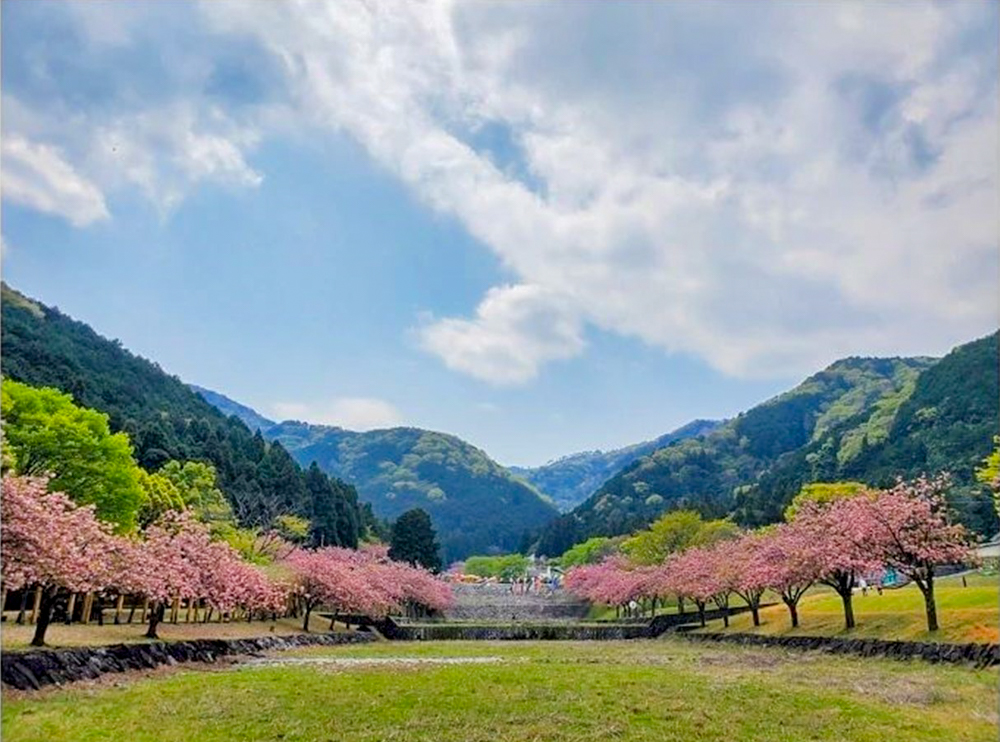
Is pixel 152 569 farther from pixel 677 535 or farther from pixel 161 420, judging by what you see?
pixel 161 420

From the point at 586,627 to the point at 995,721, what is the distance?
47433mm

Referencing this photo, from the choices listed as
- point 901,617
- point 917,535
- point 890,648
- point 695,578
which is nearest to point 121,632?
point 890,648

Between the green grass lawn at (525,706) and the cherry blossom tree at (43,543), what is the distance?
3.09 metres

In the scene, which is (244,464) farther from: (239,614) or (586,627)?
(586,627)

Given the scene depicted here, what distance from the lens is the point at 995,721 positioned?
1389 cm

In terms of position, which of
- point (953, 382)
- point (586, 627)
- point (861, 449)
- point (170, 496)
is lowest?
point (586, 627)

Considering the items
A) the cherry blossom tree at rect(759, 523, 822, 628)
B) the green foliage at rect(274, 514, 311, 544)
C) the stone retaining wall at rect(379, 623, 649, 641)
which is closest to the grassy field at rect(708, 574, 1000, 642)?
the cherry blossom tree at rect(759, 523, 822, 628)

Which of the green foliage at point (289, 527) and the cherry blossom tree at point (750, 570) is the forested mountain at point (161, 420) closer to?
the green foliage at point (289, 527)

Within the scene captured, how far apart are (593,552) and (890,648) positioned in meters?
86.2

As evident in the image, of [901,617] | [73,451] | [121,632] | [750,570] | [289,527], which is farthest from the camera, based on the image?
[289,527]

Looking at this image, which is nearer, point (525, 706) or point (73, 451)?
point (525, 706)

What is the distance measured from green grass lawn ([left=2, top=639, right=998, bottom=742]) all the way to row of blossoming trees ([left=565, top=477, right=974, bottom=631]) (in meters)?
6.42

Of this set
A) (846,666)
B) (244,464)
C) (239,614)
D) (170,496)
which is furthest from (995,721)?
(244,464)

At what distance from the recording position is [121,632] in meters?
32.9
